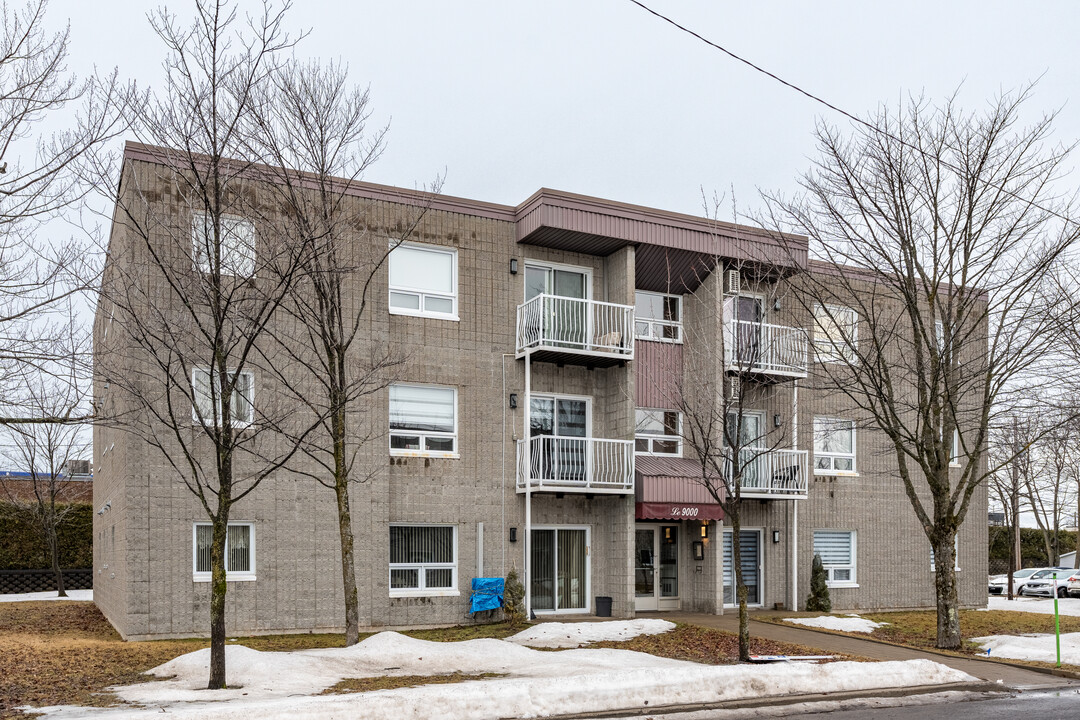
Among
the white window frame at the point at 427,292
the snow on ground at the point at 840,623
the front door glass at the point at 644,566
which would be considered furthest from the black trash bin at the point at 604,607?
the white window frame at the point at 427,292

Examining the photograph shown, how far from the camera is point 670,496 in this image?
67.0 feet

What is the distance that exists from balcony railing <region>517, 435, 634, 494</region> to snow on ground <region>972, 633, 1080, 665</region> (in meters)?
7.18

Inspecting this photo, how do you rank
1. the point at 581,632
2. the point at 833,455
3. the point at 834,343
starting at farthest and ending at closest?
1. the point at 833,455
2. the point at 581,632
3. the point at 834,343

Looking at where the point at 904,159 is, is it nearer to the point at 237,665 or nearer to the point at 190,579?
the point at 237,665

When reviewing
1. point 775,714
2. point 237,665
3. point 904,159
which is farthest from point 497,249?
point 775,714

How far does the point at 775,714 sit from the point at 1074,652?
7.64 meters

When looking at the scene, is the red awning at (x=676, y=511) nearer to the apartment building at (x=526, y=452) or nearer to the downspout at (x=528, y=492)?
the apartment building at (x=526, y=452)

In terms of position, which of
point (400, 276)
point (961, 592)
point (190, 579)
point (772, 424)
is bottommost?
point (961, 592)

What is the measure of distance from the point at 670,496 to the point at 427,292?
6560mm

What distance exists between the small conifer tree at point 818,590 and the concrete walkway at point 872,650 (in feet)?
7.58

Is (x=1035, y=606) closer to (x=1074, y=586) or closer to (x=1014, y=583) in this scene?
(x=1074, y=586)

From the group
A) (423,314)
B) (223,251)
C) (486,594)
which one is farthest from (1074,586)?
(223,251)

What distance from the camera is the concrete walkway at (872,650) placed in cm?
1379

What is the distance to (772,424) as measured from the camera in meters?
23.5
